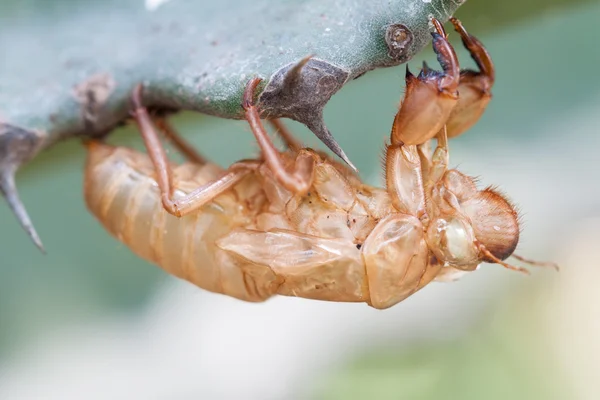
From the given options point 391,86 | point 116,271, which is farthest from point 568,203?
point 116,271

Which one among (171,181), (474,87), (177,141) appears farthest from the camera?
(177,141)

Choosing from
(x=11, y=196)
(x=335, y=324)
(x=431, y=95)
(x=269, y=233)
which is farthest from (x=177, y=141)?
(x=335, y=324)

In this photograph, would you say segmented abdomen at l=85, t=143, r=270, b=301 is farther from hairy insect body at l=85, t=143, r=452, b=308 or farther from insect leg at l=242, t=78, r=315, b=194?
insect leg at l=242, t=78, r=315, b=194

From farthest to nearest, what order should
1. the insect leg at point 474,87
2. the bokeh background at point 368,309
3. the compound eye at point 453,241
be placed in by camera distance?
the bokeh background at point 368,309
the compound eye at point 453,241
the insect leg at point 474,87

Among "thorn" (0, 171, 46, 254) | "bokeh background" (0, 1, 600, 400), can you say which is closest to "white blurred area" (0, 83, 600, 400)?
"bokeh background" (0, 1, 600, 400)

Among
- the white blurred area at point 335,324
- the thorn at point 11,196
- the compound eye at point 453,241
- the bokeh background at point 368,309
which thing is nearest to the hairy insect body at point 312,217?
the compound eye at point 453,241

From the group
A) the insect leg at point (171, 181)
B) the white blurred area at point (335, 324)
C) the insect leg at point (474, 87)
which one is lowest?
the white blurred area at point (335, 324)

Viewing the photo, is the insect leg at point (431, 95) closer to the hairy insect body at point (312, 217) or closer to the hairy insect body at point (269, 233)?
the hairy insect body at point (312, 217)

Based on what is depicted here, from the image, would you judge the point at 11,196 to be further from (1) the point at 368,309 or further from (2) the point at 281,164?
(1) the point at 368,309
